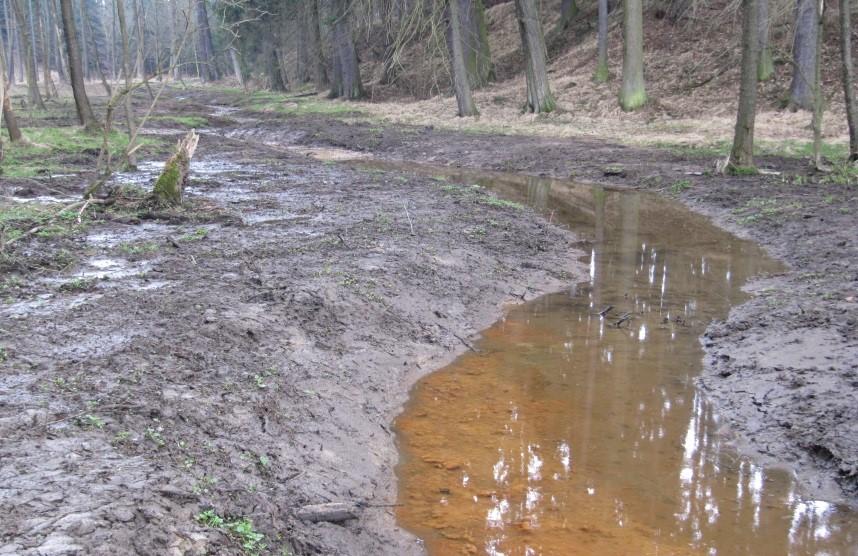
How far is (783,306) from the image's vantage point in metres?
7.36

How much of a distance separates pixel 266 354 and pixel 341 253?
2.99 m

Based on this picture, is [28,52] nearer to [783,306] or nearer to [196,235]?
[196,235]

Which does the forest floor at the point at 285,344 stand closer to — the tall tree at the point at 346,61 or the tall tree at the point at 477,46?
the tall tree at the point at 477,46

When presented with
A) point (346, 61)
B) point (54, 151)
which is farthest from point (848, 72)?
point (346, 61)

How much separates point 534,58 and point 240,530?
2232 centimetres

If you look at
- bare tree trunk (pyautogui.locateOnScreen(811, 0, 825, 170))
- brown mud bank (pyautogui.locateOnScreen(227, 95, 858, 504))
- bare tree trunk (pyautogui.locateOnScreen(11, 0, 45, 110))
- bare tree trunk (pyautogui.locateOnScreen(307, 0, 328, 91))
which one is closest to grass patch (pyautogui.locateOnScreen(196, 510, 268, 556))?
brown mud bank (pyautogui.locateOnScreen(227, 95, 858, 504))

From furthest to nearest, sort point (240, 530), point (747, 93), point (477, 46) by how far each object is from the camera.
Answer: point (477, 46) → point (747, 93) → point (240, 530)

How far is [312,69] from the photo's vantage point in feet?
160

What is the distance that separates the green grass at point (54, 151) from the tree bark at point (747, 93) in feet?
35.8

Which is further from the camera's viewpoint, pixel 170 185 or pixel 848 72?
pixel 848 72

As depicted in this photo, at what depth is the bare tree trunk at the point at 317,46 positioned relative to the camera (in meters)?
38.9

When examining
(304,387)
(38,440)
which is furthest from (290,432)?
(38,440)

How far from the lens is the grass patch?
3.41m

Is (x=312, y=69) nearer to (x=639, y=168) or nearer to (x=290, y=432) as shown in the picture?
(x=639, y=168)
